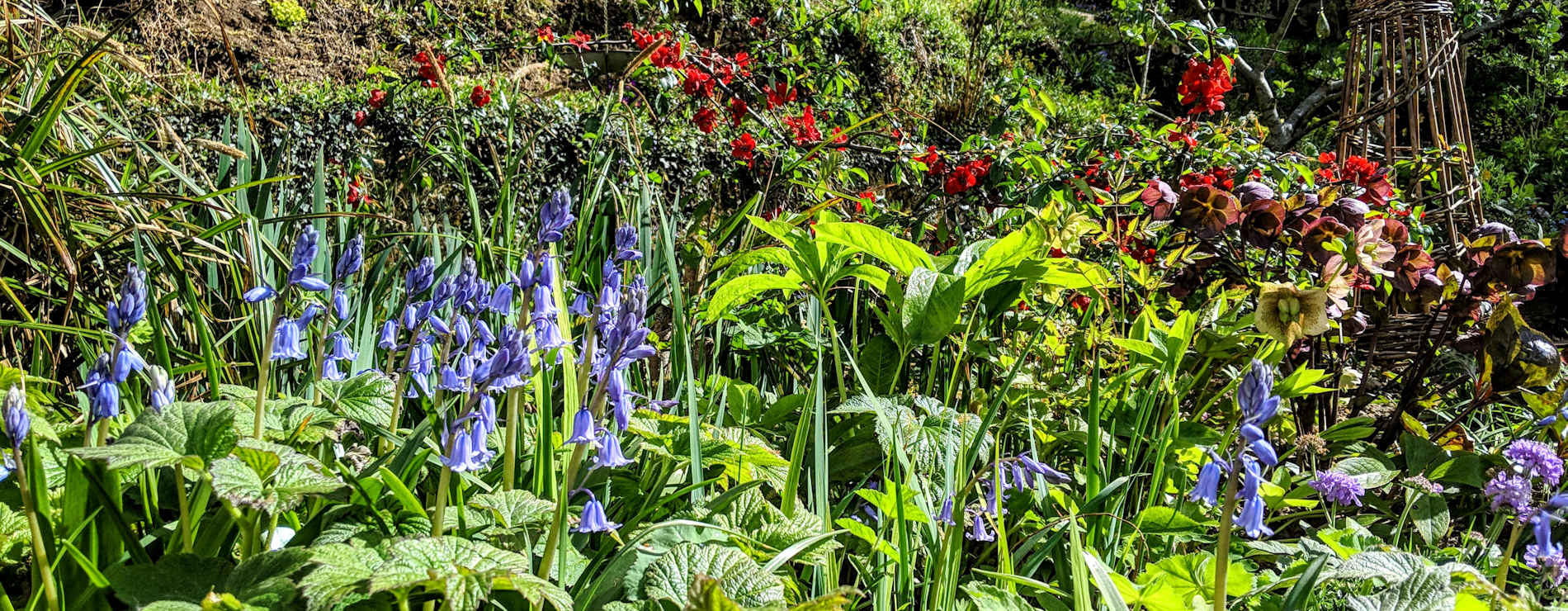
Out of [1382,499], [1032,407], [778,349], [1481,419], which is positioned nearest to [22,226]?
[778,349]

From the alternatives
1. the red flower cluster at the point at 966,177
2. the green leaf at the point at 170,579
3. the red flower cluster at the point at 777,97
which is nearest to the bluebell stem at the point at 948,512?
the green leaf at the point at 170,579

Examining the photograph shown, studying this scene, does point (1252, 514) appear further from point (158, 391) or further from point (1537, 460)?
point (158, 391)

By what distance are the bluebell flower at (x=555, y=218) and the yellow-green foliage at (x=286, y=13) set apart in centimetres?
629

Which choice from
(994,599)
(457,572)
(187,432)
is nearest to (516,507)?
(457,572)

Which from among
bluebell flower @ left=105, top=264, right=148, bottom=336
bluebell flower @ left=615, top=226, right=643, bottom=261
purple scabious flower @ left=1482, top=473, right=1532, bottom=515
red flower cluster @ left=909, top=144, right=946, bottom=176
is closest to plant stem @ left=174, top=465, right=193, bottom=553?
bluebell flower @ left=105, top=264, right=148, bottom=336

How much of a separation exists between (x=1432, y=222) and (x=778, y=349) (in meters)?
2.05

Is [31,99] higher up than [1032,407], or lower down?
higher up

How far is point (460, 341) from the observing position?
44.5 inches

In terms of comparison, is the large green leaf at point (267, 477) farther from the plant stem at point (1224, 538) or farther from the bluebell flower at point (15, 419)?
the plant stem at point (1224, 538)

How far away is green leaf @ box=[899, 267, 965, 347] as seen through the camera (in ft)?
4.80

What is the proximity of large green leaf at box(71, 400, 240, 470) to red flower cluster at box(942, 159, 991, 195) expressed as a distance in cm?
196

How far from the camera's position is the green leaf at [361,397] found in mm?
1036

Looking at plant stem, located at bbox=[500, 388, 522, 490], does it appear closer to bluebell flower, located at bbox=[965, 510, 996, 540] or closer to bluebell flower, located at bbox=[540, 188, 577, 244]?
bluebell flower, located at bbox=[540, 188, 577, 244]

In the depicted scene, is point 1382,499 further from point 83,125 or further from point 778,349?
point 83,125
